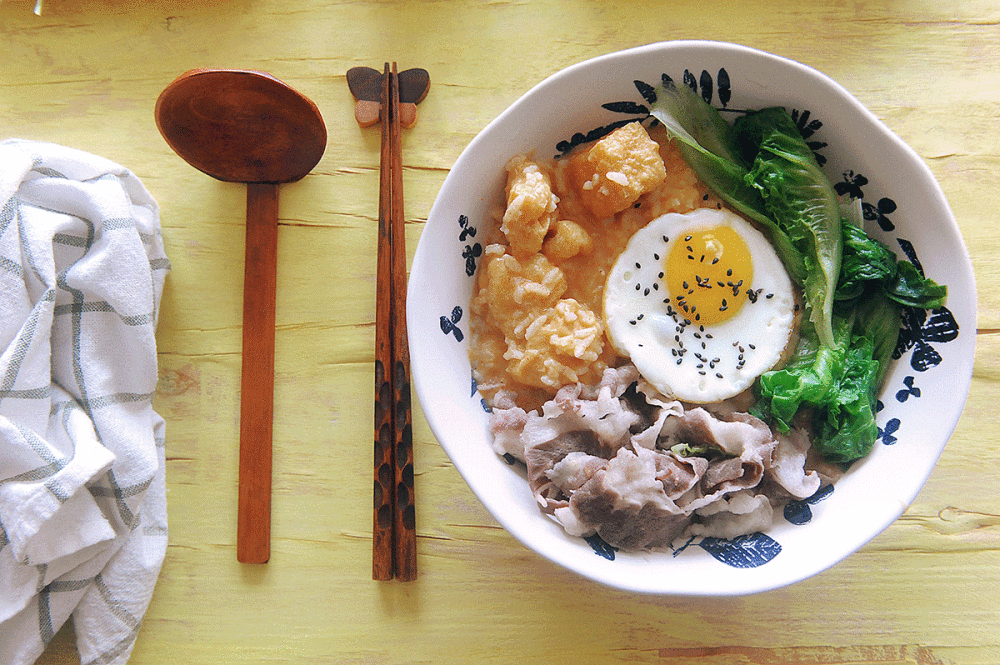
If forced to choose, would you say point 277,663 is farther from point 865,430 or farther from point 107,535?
point 865,430

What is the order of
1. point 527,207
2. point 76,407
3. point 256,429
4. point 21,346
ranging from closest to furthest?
point 527,207, point 21,346, point 76,407, point 256,429

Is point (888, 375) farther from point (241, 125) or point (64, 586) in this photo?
point (64, 586)

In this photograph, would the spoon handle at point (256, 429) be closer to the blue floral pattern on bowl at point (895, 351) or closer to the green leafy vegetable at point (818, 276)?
the blue floral pattern on bowl at point (895, 351)

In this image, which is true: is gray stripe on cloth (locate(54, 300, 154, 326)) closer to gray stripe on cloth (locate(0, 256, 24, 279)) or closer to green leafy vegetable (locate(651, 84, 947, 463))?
gray stripe on cloth (locate(0, 256, 24, 279))

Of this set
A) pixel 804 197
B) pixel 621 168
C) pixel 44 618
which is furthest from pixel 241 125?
pixel 804 197

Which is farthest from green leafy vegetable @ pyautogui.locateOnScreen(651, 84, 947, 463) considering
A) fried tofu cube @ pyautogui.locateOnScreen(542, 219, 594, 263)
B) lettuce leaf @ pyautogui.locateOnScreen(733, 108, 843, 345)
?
fried tofu cube @ pyautogui.locateOnScreen(542, 219, 594, 263)

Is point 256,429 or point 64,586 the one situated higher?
point 256,429

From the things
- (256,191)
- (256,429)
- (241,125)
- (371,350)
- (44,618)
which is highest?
(241,125)
